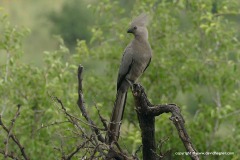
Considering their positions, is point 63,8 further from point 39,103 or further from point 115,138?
point 115,138

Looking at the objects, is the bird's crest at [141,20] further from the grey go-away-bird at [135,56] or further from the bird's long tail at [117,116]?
the bird's long tail at [117,116]

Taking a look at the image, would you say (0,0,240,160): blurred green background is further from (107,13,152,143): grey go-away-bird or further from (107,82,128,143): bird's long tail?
(107,82,128,143): bird's long tail

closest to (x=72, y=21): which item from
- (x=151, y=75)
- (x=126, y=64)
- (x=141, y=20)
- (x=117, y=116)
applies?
(x=151, y=75)

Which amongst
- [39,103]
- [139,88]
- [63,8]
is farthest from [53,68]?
[63,8]

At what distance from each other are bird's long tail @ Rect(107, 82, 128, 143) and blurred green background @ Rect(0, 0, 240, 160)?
1409 millimetres

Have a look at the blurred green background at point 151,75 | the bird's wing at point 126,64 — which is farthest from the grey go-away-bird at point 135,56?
the blurred green background at point 151,75

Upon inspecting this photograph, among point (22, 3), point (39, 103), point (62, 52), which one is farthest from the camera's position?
point (22, 3)

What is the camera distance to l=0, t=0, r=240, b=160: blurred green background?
8258 millimetres

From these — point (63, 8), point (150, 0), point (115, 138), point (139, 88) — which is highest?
point (63, 8)

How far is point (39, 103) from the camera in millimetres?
8477

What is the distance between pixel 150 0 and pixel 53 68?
2287mm

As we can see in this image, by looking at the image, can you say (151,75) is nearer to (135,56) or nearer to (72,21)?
(135,56)

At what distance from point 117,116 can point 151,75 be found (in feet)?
13.7

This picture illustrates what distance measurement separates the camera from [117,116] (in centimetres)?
586
